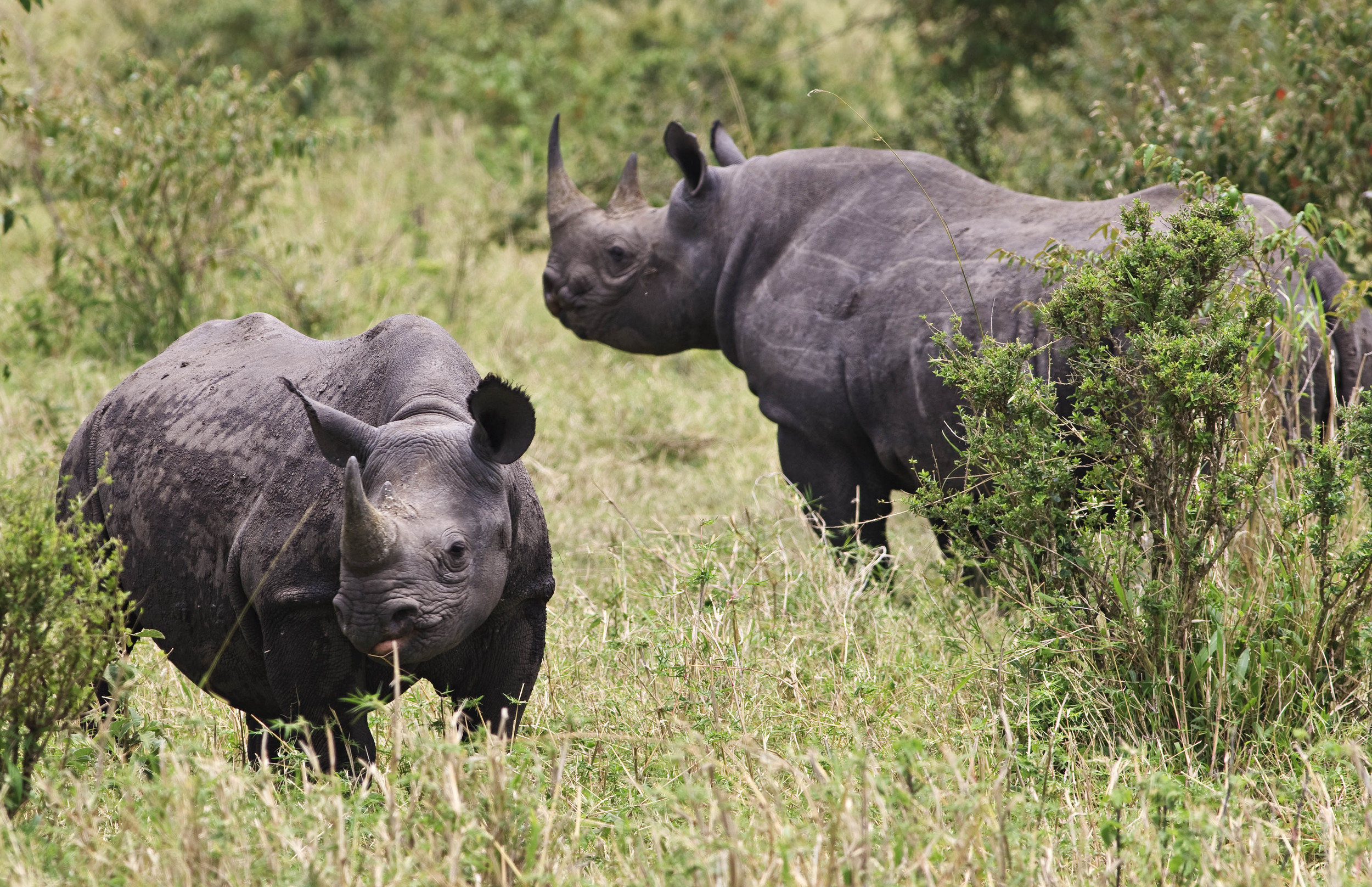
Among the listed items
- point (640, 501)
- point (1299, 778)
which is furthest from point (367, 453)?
point (640, 501)

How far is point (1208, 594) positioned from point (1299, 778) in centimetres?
62

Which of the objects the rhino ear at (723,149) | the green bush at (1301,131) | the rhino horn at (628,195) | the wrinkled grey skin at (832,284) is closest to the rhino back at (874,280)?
the wrinkled grey skin at (832,284)

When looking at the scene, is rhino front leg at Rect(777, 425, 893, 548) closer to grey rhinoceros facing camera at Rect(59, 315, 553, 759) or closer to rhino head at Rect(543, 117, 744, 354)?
rhino head at Rect(543, 117, 744, 354)

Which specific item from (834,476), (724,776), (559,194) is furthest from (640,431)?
(724,776)

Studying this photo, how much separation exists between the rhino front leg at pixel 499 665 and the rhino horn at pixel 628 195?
317 centimetres

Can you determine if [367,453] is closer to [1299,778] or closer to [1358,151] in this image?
[1299,778]

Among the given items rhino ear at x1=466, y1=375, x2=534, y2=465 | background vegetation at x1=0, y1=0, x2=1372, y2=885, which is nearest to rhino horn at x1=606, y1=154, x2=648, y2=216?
background vegetation at x1=0, y1=0, x2=1372, y2=885

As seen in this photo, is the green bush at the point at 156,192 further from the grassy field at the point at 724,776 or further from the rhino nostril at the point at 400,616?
the rhino nostril at the point at 400,616

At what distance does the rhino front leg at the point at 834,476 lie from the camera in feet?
19.4

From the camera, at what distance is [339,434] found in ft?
11.9

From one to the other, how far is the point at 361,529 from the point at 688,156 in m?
3.52

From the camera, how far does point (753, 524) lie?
5.66m

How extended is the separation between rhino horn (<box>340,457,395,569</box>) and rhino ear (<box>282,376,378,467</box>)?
1.01ft

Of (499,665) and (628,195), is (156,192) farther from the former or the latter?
(499,665)
